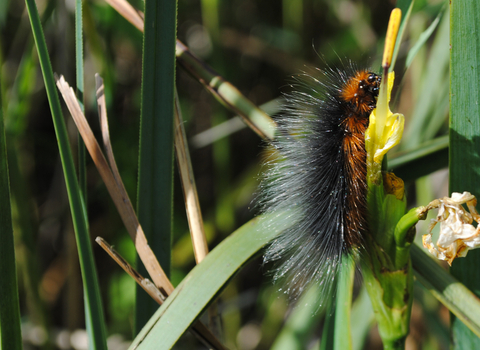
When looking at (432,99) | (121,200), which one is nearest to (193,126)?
(432,99)

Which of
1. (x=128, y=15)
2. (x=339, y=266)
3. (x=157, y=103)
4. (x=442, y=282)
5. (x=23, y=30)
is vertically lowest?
(x=442, y=282)

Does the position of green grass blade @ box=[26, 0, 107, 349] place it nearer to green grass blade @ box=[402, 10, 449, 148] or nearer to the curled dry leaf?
the curled dry leaf

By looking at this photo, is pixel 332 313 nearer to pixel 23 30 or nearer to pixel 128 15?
pixel 128 15

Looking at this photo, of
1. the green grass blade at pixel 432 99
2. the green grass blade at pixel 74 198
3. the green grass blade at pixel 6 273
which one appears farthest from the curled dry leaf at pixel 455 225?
the green grass blade at pixel 432 99

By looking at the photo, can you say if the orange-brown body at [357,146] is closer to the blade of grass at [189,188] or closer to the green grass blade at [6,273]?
the blade of grass at [189,188]

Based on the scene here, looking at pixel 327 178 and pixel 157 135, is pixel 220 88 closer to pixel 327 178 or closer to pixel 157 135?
pixel 157 135

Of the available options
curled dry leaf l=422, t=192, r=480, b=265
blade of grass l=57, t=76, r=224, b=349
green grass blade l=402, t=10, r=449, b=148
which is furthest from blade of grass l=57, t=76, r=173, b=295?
green grass blade l=402, t=10, r=449, b=148

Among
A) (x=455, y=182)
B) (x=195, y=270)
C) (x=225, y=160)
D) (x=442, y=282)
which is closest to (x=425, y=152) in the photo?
(x=455, y=182)
